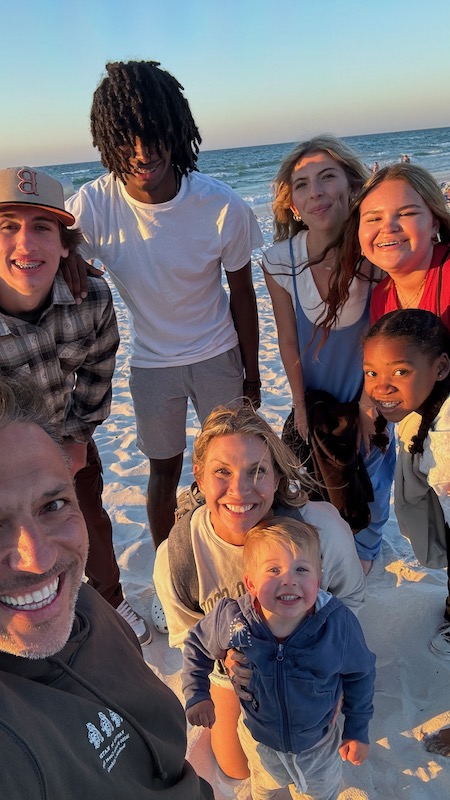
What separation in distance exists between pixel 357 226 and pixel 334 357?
0.64 m

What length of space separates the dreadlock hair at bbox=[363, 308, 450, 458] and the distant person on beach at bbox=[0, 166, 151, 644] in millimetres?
1203

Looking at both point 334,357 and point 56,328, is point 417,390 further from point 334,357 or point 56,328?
point 56,328

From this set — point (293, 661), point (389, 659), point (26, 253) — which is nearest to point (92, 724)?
point (293, 661)

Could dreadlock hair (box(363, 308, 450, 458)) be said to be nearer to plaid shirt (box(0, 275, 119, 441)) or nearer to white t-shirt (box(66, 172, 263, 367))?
white t-shirt (box(66, 172, 263, 367))

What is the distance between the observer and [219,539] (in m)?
1.99

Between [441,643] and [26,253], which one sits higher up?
[26,253]

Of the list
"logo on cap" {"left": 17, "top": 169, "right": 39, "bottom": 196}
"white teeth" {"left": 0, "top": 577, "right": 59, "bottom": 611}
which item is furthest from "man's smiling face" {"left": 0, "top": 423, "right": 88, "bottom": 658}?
"logo on cap" {"left": 17, "top": 169, "right": 39, "bottom": 196}

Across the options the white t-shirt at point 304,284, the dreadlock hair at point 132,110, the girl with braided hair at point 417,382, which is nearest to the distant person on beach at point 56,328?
the dreadlock hair at point 132,110

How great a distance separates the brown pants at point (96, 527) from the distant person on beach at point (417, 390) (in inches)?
54.0

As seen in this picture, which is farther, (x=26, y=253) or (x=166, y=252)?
(x=166, y=252)

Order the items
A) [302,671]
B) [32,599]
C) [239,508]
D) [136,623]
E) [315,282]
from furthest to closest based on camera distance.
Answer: [136,623]
[315,282]
[239,508]
[302,671]
[32,599]

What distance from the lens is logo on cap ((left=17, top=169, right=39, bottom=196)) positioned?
78.8 inches

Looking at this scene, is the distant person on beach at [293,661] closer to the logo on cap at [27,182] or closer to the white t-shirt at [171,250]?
the white t-shirt at [171,250]

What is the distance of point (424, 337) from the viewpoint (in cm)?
196
